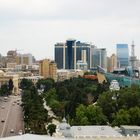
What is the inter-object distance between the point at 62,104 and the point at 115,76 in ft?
147

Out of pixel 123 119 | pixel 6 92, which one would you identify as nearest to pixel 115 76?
pixel 6 92

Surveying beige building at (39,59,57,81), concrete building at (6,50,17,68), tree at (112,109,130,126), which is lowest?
tree at (112,109,130,126)

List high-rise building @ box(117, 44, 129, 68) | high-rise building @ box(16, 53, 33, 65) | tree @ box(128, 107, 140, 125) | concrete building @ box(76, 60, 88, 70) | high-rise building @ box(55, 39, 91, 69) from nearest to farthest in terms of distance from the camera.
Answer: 1. tree @ box(128, 107, 140, 125)
2. high-rise building @ box(117, 44, 129, 68)
3. high-rise building @ box(55, 39, 91, 69)
4. concrete building @ box(76, 60, 88, 70)
5. high-rise building @ box(16, 53, 33, 65)

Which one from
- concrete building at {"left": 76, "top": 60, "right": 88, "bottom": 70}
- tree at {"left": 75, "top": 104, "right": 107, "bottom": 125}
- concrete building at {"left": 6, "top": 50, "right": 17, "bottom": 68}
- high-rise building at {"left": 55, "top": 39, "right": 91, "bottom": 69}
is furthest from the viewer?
concrete building at {"left": 6, "top": 50, "right": 17, "bottom": 68}

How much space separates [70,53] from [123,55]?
18072mm

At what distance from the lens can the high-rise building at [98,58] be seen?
175m

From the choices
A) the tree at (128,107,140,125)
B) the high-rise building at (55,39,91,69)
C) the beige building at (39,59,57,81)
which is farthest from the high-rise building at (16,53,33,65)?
the tree at (128,107,140,125)

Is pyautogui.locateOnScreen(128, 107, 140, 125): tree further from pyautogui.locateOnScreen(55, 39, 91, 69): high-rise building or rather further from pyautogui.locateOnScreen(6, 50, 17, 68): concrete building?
pyautogui.locateOnScreen(6, 50, 17, 68): concrete building

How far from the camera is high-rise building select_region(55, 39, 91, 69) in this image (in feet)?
517

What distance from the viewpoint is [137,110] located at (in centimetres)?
4500

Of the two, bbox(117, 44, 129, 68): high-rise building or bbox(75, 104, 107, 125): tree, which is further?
bbox(117, 44, 129, 68): high-rise building

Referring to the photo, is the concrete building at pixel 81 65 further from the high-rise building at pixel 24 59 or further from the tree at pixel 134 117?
the tree at pixel 134 117

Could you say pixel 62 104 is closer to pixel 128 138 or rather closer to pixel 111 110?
pixel 111 110

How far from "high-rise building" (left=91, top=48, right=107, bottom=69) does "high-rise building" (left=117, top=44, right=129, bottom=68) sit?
23233 millimetres
